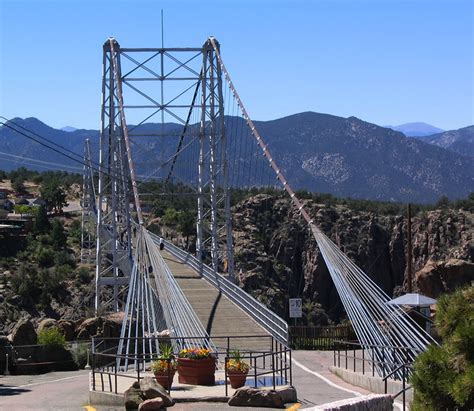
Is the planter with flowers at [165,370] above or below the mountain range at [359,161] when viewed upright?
below

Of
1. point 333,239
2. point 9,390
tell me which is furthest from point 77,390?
point 333,239

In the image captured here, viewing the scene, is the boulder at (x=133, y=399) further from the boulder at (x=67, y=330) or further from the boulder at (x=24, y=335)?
the boulder at (x=67, y=330)

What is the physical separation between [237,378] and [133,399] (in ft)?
8.34

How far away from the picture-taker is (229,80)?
49625 millimetres

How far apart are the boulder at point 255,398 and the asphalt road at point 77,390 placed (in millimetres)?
206

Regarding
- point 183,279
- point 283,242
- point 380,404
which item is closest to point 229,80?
point 183,279

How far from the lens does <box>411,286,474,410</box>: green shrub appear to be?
37.4 feet

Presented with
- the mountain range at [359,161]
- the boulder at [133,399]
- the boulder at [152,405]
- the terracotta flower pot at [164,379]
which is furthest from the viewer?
the mountain range at [359,161]

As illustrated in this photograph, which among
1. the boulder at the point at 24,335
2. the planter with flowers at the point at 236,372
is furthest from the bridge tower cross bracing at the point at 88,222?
the planter with flowers at the point at 236,372

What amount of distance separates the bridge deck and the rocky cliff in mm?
45934

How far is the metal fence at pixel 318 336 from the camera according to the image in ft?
115

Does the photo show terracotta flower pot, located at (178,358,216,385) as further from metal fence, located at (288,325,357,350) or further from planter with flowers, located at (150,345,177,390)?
metal fence, located at (288,325,357,350)

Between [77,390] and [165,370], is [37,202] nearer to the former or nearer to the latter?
[77,390]

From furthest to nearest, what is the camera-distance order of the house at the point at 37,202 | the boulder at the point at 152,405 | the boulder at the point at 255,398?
the house at the point at 37,202 < the boulder at the point at 255,398 < the boulder at the point at 152,405
